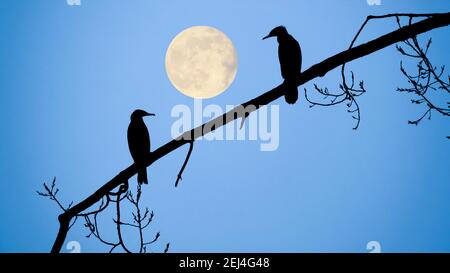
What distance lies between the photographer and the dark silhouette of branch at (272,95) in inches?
76.5

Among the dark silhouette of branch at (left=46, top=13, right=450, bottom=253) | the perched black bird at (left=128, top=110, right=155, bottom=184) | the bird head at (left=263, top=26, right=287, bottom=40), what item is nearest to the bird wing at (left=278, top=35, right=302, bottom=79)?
the bird head at (left=263, top=26, right=287, bottom=40)

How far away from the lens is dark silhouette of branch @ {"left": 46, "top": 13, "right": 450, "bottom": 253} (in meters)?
1.94

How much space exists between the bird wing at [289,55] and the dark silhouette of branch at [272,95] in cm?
398

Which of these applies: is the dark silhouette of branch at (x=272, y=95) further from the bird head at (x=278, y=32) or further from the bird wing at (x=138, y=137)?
the bird head at (x=278, y=32)

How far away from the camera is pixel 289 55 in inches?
250

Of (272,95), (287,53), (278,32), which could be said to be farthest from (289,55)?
(272,95)

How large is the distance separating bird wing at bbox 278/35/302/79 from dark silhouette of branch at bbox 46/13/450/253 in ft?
13.1

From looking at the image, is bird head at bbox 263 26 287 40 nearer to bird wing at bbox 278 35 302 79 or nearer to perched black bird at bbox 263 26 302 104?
perched black bird at bbox 263 26 302 104

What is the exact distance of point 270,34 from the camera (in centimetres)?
659

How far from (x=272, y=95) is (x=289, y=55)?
171 inches

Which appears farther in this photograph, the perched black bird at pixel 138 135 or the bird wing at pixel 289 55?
the bird wing at pixel 289 55

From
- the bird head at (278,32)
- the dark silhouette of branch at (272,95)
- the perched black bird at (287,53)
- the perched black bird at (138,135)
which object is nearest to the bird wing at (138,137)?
the perched black bird at (138,135)

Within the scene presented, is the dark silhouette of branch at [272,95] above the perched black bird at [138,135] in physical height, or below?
below
